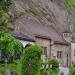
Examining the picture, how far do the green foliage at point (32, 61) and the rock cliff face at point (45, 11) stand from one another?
31728 millimetres

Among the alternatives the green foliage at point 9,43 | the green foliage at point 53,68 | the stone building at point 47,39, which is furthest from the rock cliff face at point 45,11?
the green foliage at point 9,43

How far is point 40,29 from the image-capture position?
5978 centimetres

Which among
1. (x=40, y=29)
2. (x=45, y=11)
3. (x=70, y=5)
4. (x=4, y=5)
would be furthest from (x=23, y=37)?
(x=70, y=5)

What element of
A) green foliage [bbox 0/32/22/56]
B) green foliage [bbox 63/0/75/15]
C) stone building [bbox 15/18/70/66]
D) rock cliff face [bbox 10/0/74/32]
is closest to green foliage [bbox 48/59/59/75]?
green foliage [bbox 0/32/22/56]

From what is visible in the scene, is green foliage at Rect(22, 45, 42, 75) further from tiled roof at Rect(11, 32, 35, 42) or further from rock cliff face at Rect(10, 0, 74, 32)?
rock cliff face at Rect(10, 0, 74, 32)

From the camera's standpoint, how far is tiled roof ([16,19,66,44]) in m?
55.9

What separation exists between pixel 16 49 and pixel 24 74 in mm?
1919

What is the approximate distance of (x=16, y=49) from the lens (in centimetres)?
2483

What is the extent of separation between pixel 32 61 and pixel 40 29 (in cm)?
3384

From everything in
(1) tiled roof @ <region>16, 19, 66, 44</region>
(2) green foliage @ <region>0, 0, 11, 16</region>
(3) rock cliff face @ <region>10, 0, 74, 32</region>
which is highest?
(3) rock cliff face @ <region>10, 0, 74, 32</region>

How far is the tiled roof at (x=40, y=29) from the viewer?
55894 mm

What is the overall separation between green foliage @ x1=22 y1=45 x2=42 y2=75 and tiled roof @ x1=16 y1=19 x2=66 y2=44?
2785cm

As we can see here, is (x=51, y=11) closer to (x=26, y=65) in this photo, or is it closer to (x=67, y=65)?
(x=67, y=65)

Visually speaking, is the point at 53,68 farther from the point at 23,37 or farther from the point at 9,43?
the point at 23,37
